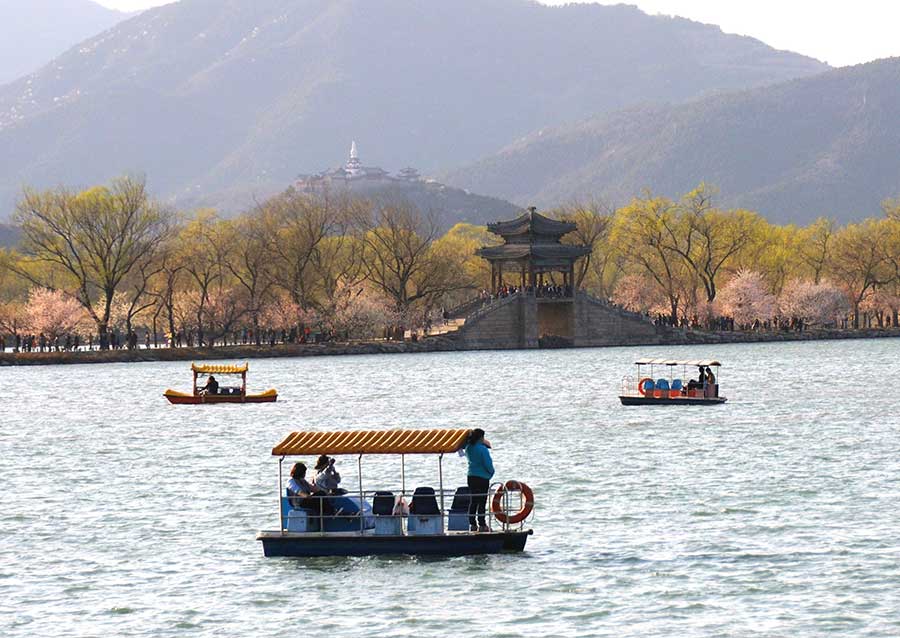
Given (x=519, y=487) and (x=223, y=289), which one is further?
(x=223, y=289)

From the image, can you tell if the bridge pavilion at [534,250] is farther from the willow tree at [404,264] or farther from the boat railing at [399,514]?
the boat railing at [399,514]

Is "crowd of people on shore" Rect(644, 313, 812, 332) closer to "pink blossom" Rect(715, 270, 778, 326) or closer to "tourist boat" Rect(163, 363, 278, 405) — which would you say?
"pink blossom" Rect(715, 270, 778, 326)

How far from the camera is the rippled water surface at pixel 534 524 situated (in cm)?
2970

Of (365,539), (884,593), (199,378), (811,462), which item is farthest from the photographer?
(199,378)

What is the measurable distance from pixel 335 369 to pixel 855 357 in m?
36.8

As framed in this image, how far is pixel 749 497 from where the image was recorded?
42750 millimetres

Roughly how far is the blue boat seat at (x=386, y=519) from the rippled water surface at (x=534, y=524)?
71cm

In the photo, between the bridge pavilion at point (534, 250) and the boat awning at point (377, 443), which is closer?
the boat awning at point (377, 443)

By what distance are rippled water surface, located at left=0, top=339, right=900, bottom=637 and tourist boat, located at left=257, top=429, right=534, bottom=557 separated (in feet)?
1.31

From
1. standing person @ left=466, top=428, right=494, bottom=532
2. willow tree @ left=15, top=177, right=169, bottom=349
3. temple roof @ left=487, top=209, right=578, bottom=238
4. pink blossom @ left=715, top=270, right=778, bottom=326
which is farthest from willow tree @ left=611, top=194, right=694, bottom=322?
standing person @ left=466, top=428, right=494, bottom=532

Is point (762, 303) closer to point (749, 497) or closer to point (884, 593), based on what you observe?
point (749, 497)

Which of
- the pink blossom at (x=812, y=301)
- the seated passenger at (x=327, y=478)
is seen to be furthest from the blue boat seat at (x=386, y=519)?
the pink blossom at (x=812, y=301)

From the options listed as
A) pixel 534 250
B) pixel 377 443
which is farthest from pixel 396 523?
pixel 534 250

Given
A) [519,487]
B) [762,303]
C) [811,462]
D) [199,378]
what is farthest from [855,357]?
[519,487]
